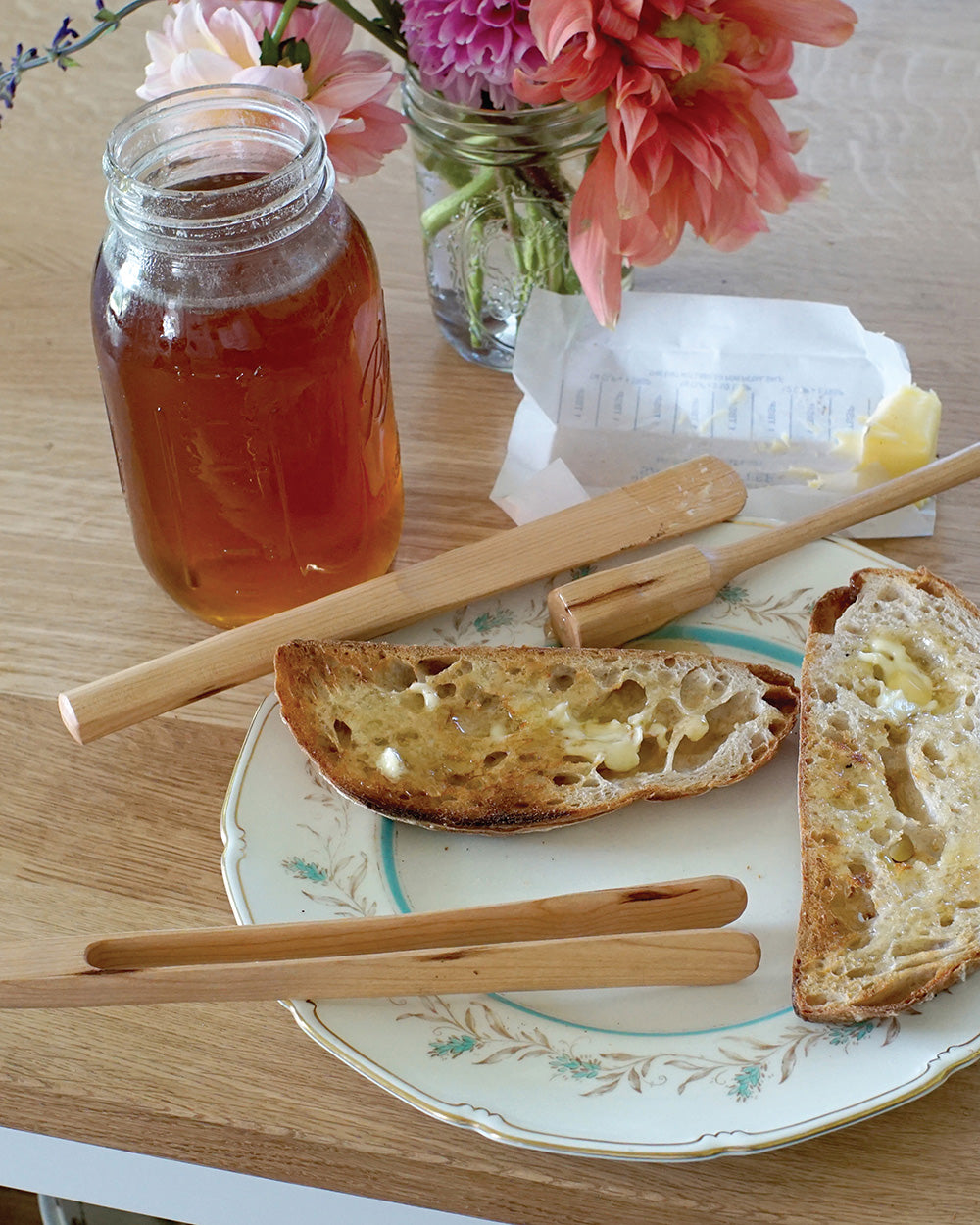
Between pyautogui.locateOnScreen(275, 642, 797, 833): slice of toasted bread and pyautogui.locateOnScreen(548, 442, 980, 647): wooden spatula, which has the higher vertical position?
pyautogui.locateOnScreen(548, 442, 980, 647): wooden spatula

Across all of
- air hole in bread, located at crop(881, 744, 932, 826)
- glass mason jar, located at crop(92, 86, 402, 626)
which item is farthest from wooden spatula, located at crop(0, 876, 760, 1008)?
glass mason jar, located at crop(92, 86, 402, 626)

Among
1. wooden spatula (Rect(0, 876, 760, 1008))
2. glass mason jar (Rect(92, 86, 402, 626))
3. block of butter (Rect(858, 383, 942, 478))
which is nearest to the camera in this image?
wooden spatula (Rect(0, 876, 760, 1008))

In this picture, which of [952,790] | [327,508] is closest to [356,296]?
[327,508]

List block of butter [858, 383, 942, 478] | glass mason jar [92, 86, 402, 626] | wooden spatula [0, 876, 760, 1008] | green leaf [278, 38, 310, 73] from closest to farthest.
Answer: wooden spatula [0, 876, 760, 1008]
glass mason jar [92, 86, 402, 626]
green leaf [278, 38, 310, 73]
block of butter [858, 383, 942, 478]

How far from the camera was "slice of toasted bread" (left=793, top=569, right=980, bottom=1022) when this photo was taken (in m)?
0.72

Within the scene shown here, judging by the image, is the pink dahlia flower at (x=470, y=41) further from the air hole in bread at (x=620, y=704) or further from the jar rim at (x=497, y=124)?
the air hole in bread at (x=620, y=704)

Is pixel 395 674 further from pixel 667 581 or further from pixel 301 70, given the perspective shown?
pixel 301 70

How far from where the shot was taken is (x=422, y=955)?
27.5 inches

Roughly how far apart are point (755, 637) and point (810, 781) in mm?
150

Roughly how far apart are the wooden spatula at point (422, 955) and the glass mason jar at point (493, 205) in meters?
0.56

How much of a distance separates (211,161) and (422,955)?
51 centimetres

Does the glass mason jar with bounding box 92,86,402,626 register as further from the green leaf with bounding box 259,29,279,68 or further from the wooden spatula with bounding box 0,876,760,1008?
the wooden spatula with bounding box 0,876,760,1008

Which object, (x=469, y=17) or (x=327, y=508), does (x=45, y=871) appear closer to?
(x=327, y=508)

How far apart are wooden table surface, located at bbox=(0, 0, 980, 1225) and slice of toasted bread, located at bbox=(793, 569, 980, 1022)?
75 millimetres
